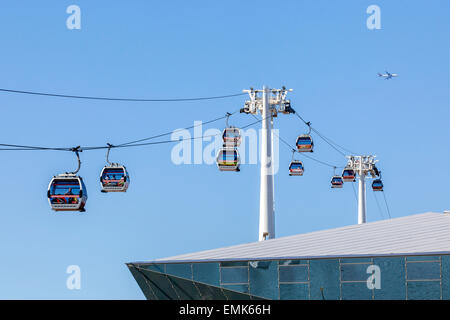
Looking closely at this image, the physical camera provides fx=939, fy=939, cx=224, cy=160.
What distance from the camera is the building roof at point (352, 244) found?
1822 inches

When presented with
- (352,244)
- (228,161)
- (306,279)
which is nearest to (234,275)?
(306,279)

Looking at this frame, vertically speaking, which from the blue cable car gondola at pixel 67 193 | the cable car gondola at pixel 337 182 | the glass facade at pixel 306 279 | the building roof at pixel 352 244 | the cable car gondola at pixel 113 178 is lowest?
the glass facade at pixel 306 279

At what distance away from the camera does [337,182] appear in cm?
9162

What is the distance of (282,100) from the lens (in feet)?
194

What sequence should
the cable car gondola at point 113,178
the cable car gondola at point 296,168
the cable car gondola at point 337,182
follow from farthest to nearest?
1. the cable car gondola at point 337,182
2. the cable car gondola at point 296,168
3. the cable car gondola at point 113,178

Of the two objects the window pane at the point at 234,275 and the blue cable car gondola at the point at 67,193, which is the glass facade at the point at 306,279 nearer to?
the window pane at the point at 234,275

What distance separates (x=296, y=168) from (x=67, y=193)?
30751 mm

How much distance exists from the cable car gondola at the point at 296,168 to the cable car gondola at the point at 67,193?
29829 millimetres

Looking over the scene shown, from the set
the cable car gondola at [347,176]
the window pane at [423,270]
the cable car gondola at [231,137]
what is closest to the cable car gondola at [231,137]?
the cable car gondola at [231,137]

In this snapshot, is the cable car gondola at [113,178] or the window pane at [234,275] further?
the window pane at [234,275]

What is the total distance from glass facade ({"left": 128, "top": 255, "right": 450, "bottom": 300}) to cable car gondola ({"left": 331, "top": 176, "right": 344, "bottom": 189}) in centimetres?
4475
